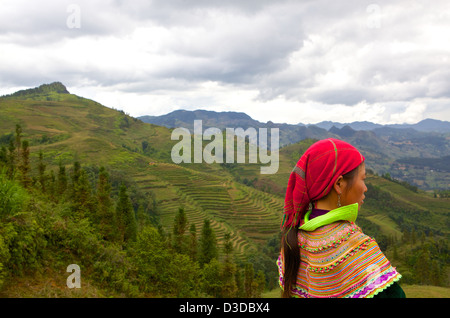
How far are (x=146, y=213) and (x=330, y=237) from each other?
55.4 metres

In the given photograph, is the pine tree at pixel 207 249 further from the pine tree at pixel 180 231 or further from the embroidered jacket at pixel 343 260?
the embroidered jacket at pixel 343 260

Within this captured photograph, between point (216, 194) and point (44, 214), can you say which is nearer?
point (44, 214)

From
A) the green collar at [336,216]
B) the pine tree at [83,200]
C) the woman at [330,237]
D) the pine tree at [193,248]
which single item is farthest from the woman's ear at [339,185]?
the pine tree at [193,248]

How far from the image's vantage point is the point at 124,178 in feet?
212

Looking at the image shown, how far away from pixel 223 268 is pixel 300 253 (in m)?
27.9

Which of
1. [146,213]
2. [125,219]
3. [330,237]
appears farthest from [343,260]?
[146,213]

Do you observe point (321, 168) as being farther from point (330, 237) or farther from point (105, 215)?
point (105, 215)

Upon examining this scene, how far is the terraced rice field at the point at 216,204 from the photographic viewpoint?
62.1m

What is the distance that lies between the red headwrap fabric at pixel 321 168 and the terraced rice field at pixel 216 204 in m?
54.1

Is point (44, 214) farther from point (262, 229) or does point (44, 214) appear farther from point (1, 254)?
point (262, 229)

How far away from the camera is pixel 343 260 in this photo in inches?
68.1

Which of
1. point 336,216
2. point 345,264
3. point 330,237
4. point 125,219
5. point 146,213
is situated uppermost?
point 336,216
